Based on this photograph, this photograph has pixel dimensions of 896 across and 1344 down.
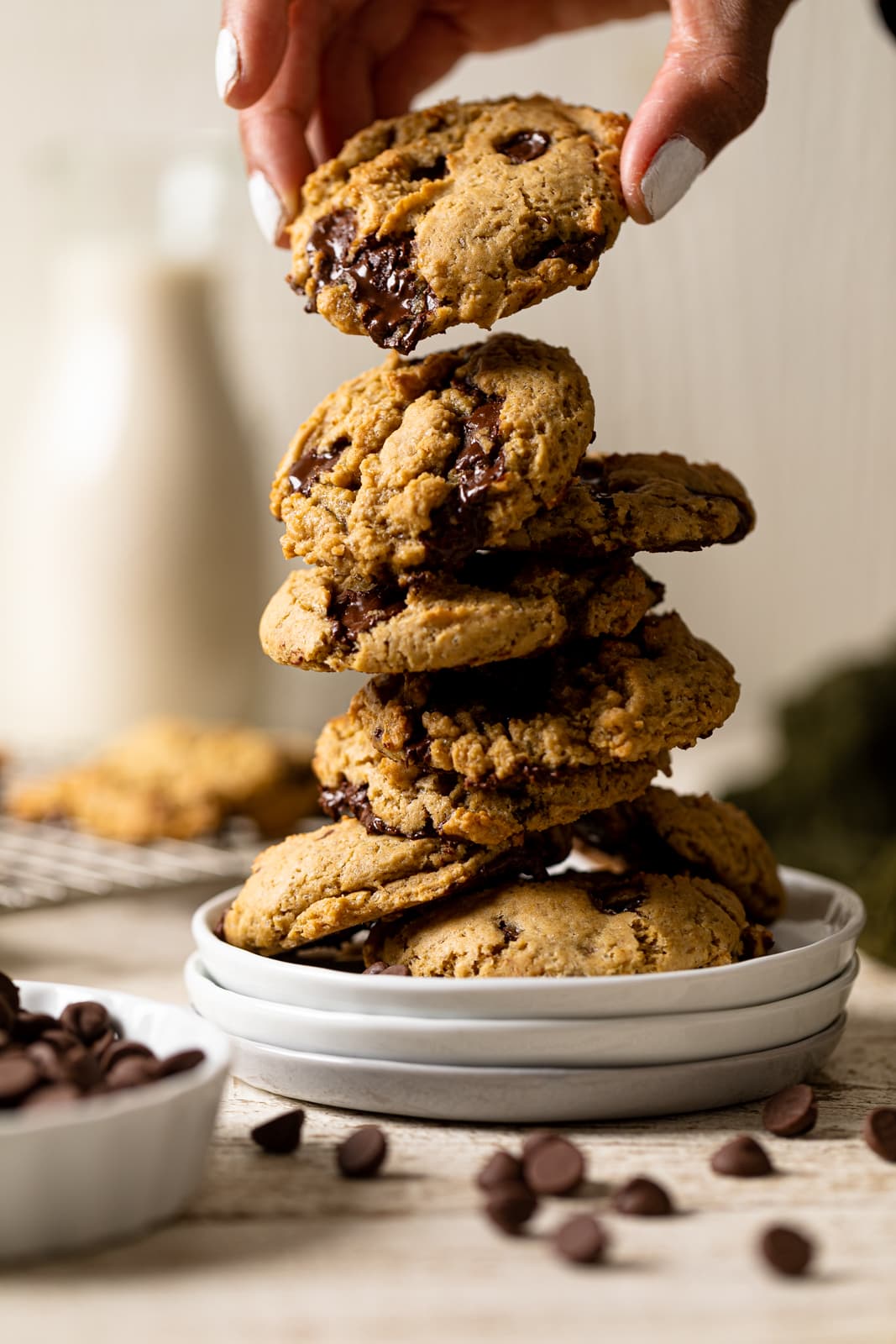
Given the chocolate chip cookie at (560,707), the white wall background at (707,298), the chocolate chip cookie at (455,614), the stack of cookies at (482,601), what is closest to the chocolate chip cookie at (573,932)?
the stack of cookies at (482,601)

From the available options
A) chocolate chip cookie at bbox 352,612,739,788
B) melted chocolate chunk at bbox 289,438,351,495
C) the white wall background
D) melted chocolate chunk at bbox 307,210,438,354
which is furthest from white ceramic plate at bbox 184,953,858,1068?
the white wall background

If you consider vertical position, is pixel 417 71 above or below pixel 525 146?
above

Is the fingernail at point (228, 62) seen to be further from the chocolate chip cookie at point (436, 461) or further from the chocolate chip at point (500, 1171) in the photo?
the chocolate chip at point (500, 1171)

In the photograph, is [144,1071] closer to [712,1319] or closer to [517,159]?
[712,1319]

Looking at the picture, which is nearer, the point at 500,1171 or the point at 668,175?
the point at 500,1171

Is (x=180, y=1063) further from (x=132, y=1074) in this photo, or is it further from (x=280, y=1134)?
(x=280, y=1134)

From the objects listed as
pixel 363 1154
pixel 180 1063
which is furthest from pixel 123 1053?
pixel 363 1154
